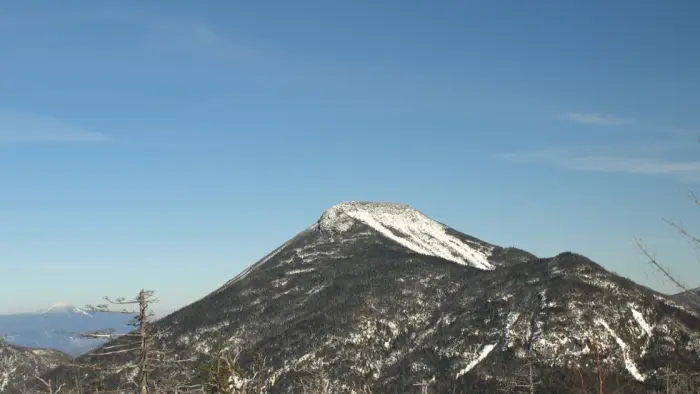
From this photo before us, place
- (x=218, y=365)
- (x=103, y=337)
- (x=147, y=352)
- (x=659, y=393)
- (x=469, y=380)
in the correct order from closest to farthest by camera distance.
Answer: (x=103, y=337)
(x=147, y=352)
(x=218, y=365)
(x=659, y=393)
(x=469, y=380)

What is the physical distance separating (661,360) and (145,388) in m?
190

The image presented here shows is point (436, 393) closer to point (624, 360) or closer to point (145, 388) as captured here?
point (624, 360)

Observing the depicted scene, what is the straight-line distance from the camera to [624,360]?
632 ft

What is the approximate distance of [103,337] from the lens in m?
22.6

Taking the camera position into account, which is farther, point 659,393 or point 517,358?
point 517,358

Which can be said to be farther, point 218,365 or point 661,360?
point 661,360

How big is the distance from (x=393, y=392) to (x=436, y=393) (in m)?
12.5

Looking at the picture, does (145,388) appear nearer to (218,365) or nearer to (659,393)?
(218,365)

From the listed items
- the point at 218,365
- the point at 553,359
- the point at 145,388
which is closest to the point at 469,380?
the point at 553,359

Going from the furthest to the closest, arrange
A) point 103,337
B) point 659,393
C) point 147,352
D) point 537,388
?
1. point 537,388
2. point 659,393
3. point 147,352
4. point 103,337

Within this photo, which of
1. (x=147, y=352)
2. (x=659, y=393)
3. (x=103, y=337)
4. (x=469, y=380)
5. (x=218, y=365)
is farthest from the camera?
(x=469, y=380)

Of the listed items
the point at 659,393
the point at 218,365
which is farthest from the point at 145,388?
the point at 659,393

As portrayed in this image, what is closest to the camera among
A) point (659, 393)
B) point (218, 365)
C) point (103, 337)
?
point (103, 337)

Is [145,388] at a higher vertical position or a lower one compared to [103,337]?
lower
